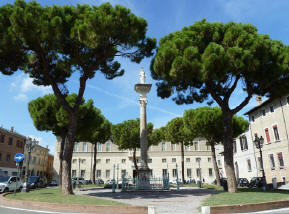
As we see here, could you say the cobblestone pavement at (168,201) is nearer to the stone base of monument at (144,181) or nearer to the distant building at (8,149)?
the stone base of monument at (144,181)

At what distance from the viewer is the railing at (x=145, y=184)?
→ 1831 cm

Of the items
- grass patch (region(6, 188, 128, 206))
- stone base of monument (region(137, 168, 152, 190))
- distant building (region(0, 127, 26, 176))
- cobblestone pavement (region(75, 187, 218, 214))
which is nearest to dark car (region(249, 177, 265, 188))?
cobblestone pavement (region(75, 187, 218, 214))

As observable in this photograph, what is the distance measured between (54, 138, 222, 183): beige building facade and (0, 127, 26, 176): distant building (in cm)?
1105

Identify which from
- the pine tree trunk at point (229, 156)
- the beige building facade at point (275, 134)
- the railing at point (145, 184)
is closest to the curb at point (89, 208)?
the pine tree trunk at point (229, 156)

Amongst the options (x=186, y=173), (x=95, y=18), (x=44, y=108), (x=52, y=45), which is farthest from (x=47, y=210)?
(x=186, y=173)

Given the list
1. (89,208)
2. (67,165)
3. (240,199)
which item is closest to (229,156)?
(240,199)

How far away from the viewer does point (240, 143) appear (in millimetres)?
36531

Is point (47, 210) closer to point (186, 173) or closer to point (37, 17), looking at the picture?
Result: point (37, 17)

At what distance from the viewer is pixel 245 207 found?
339 inches

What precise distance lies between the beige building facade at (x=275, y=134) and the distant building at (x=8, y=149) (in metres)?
35.0

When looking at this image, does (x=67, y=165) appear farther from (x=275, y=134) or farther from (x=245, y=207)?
(x=275, y=134)

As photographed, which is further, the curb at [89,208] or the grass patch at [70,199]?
the grass patch at [70,199]

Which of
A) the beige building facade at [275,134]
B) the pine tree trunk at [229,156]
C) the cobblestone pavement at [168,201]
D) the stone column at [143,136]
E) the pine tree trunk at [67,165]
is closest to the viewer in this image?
the cobblestone pavement at [168,201]

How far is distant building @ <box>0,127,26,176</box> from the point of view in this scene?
36.2 meters
